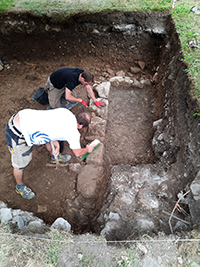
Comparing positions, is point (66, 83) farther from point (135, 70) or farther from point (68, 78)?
point (135, 70)

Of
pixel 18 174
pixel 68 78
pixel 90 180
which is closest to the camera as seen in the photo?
pixel 18 174

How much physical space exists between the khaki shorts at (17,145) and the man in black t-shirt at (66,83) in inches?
46.6

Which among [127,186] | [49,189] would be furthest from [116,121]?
[49,189]

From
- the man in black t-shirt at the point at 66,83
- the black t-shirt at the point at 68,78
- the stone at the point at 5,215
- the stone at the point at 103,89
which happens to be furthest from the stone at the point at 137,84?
the stone at the point at 5,215

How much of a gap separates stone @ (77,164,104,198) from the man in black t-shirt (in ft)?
4.10

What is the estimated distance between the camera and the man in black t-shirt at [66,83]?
9.75ft

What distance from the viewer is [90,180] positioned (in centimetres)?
280

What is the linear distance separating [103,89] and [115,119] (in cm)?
82

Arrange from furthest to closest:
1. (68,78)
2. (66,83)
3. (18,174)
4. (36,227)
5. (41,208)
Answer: (66,83)
(68,78)
(41,208)
(18,174)
(36,227)

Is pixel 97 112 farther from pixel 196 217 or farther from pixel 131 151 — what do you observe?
pixel 196 217

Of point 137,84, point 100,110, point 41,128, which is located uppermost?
point 41,128

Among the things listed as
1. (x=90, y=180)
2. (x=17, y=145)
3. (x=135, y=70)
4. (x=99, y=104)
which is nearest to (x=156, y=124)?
(x=99, y=104)

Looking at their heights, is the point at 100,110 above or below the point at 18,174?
above

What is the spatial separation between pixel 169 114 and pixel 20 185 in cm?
265
